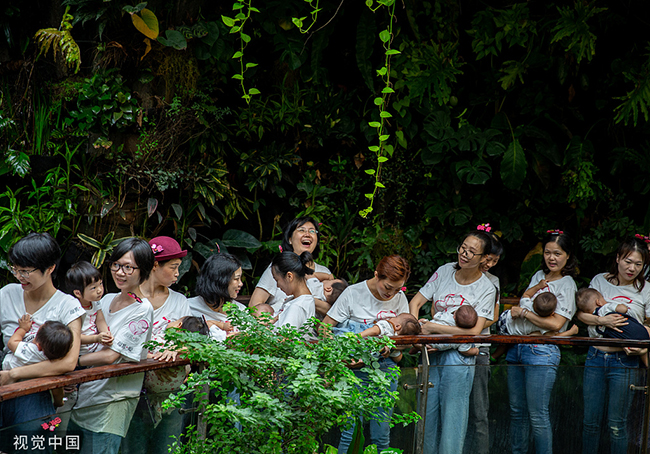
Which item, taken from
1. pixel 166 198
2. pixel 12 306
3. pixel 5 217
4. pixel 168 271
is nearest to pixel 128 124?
pixel 166 198

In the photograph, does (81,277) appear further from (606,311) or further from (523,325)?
(606,311)

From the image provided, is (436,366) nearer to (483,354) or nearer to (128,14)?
(483,354)

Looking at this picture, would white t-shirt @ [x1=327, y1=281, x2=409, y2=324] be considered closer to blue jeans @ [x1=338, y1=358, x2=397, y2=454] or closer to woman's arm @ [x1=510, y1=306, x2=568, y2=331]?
blue jeans @ [x1=338, y1=358, x2=397, y2=454]

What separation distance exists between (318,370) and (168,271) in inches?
47.5

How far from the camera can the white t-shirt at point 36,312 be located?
290cm

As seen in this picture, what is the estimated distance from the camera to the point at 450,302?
4.22m

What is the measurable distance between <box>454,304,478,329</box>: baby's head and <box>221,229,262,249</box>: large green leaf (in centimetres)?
238

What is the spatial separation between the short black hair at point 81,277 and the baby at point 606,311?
310 cm

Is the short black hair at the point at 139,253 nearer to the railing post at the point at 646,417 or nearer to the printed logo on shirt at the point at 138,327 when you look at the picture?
the printed logo on shirt at the point at 138,327

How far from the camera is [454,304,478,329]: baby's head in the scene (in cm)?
396

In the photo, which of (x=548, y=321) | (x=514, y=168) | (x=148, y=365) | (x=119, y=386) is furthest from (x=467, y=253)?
(x=119, y=386)

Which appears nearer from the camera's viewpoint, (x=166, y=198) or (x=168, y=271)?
(x=168, y=271)

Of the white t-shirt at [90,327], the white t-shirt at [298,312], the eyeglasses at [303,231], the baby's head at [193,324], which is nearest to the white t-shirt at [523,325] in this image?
the eyeglasses at [303,231]

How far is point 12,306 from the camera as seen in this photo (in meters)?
3.02
